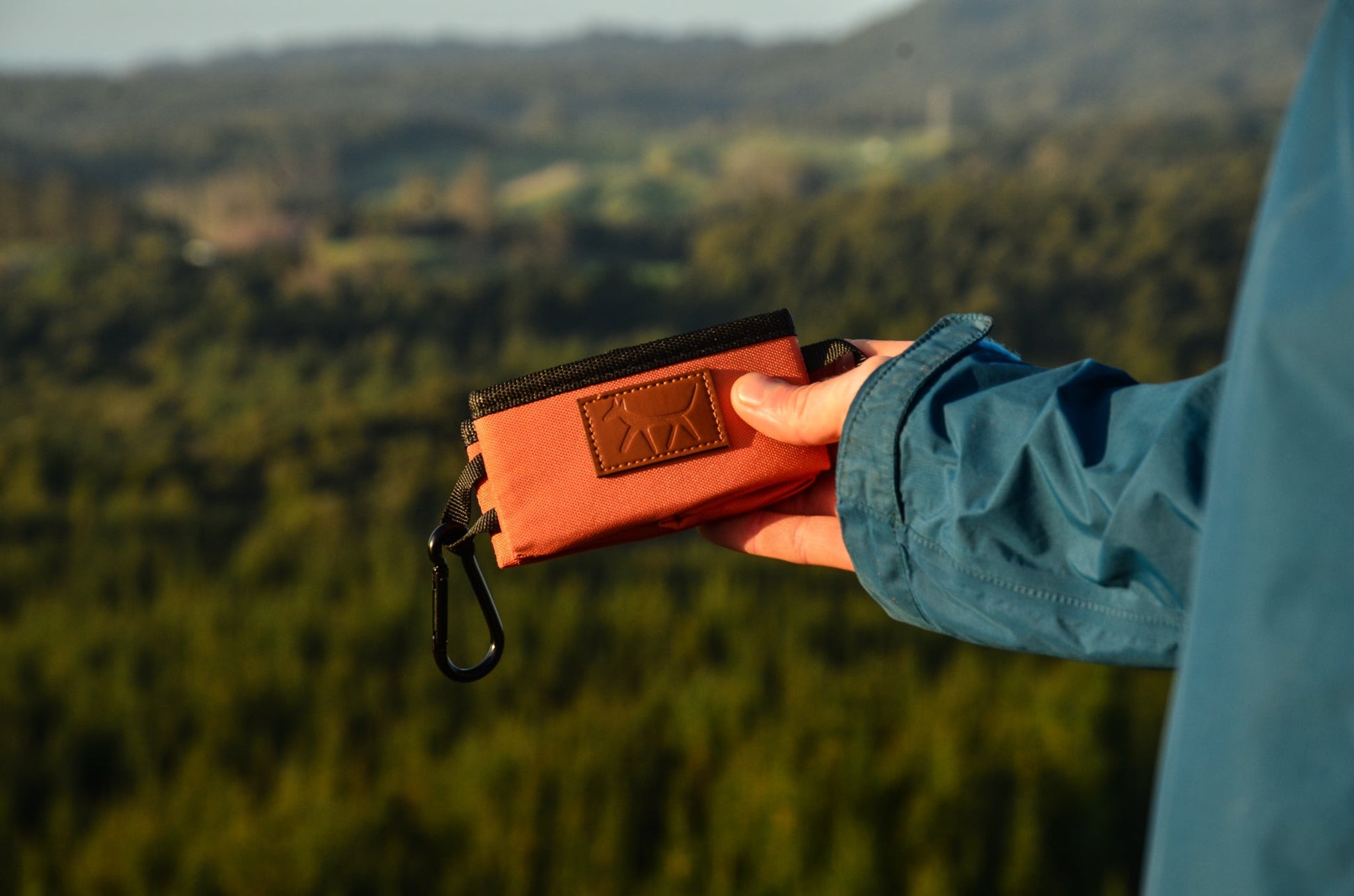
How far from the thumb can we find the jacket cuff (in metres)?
0.16

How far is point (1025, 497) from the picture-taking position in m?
1.61

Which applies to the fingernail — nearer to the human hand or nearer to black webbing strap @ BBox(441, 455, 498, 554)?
the human hand

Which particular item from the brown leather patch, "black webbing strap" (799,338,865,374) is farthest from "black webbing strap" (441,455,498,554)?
"black webbing strap" (799,338,865,374)

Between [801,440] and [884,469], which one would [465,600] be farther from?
[884,469]

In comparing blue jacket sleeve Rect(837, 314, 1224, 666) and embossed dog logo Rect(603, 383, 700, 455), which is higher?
embossed dog logo Rect(603, 383, 700, 455)

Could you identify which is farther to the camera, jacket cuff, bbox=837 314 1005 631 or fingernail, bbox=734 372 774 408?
fingernail, bbox=734 372 774 408

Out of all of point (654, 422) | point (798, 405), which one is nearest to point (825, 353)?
point (798, 405)

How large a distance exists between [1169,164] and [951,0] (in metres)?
55.4

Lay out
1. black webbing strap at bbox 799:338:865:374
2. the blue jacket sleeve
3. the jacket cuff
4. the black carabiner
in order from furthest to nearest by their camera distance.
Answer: black webbing strap at bbox 799:338:865:374 → the black carabiner → the jacket cuff → the blue jacket sleeve

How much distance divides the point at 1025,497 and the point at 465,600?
31.2 ft

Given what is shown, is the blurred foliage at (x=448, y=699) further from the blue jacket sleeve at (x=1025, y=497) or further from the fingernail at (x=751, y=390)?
the blue jacket sleeve at (x=1025, y=497)

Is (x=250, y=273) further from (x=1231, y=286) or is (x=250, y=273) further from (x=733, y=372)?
(x=733, y=372)

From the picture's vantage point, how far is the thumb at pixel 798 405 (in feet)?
6.48

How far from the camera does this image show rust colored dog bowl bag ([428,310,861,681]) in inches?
78.4
